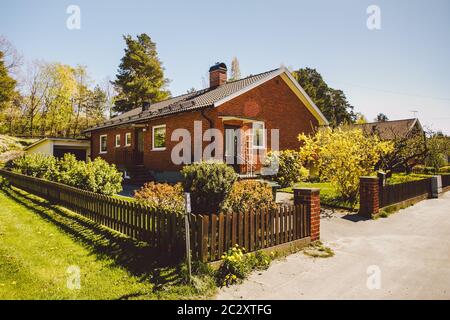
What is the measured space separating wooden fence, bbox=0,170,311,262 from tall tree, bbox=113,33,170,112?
33446 mm

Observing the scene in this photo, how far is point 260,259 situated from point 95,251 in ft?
10.7

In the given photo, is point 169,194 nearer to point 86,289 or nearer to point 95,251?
point 95,251

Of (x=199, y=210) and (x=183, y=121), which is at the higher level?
(x=183, y=121)

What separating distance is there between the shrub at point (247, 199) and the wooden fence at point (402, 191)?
497 cm

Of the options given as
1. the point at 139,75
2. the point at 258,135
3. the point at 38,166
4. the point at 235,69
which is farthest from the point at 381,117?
the point at 38,166

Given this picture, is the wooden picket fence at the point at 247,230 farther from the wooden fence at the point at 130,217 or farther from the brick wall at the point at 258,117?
the brick wall at the point at 258,117

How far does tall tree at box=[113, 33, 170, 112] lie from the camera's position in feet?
126

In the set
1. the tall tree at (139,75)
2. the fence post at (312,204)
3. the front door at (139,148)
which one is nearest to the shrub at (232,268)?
the fence post at (312,204)

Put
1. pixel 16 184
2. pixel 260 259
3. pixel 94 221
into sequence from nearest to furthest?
pixel 260 259, pixel 94 221, pixel 16 184

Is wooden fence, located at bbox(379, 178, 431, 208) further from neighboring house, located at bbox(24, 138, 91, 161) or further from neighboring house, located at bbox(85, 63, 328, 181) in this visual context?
neighboring house, located at bbox(24, 138, 91, 161)

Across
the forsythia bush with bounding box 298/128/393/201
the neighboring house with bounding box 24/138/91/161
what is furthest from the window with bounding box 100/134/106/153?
the forsythia bush with bounding box 298/128/393/201

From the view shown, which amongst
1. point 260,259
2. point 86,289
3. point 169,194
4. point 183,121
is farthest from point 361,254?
point 183,121

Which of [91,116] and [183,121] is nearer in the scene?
[183,121]

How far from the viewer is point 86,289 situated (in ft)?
13.6
